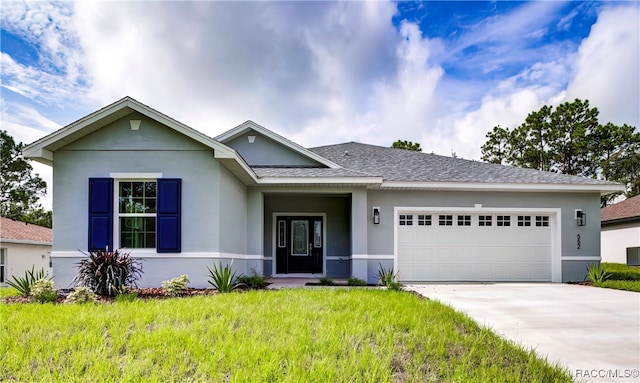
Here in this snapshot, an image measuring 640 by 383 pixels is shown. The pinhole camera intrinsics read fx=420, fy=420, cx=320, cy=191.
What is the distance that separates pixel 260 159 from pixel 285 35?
3.85m

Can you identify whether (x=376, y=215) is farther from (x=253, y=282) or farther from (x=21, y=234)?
(x=21, y=234)

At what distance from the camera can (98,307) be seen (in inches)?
260

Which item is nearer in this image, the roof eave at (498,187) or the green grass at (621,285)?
the green grass at (621,285)

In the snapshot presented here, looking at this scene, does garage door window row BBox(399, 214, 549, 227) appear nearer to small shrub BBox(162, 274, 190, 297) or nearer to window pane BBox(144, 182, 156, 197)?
small shrub BBox(162, 274, 190, 297)

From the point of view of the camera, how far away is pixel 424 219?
13070 mm

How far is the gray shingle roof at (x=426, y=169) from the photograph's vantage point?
42.4ft

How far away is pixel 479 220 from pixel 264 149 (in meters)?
7.17

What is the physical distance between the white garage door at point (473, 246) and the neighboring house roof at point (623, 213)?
8811mm

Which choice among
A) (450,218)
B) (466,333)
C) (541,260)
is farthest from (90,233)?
(541,260)

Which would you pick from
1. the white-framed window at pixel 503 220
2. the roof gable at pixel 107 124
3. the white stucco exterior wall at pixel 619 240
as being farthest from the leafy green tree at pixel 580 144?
the roof gable at pixel 107 124

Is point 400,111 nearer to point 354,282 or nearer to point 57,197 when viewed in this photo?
point 354,282

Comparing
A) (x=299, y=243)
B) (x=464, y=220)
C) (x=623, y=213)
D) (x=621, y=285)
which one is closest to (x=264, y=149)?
(x=299, y=243)

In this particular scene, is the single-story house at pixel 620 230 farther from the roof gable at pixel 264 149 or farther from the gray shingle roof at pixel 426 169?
the roof gable at pixel 264 149

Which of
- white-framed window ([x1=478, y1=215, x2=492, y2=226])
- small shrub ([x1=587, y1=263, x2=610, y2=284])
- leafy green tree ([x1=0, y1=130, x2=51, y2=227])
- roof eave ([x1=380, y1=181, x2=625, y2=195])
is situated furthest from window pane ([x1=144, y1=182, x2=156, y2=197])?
leafy green tree ([x1=0, y1=130, x2=51, y2=227])
